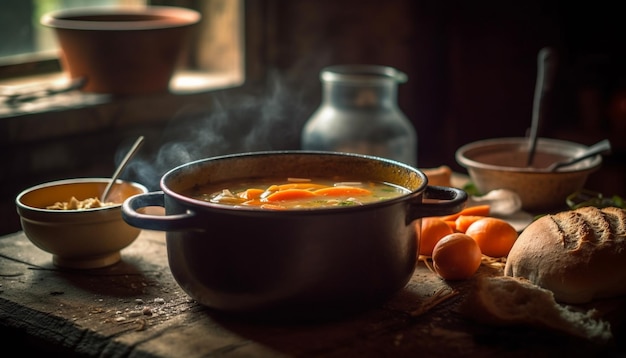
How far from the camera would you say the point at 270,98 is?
3801 mm

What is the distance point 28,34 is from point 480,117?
2.25 metres

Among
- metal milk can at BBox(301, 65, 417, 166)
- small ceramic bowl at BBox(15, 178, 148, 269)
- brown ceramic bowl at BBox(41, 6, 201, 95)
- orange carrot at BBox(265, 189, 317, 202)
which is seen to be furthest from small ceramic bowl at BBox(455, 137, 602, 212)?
brown ceramic bowl at BBox(41, 6, 201, 95)

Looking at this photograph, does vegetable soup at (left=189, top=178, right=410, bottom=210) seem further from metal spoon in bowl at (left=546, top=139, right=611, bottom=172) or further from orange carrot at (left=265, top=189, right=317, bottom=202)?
metal spoon in bowl at (left=546, top=139, right=611, bottom=172)

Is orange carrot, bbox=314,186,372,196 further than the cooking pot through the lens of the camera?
Yes

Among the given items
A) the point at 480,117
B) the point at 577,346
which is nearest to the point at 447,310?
the point at 577,346

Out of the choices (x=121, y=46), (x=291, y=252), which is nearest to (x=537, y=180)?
(x=291, y=252)

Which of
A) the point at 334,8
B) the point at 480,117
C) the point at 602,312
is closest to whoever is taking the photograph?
the point at 602,312

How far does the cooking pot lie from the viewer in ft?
4.66

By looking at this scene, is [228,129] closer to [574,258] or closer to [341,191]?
[341,191]

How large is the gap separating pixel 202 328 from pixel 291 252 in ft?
0.79

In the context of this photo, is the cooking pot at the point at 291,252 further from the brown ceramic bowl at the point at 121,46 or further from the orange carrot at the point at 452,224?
the brown ceramic bowl at the point at 121,46

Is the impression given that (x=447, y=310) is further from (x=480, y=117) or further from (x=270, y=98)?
(x=480, y=117)

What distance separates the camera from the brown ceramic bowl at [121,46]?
9.73 feet

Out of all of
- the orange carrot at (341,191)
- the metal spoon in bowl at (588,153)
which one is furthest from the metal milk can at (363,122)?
the orange carrot at (341,191)
